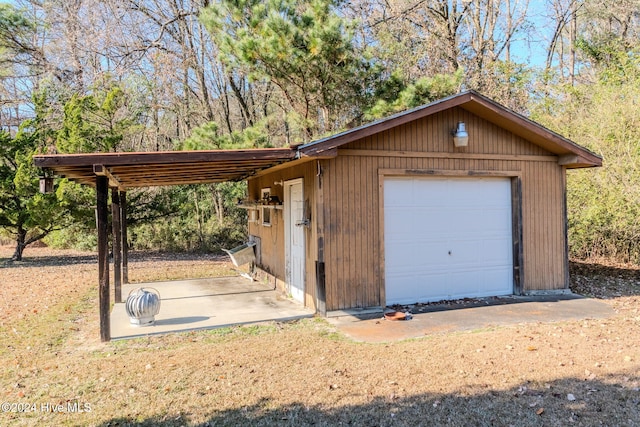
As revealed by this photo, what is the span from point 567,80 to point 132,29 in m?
14.9

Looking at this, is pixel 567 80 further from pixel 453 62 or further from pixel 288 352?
pixel 288 352

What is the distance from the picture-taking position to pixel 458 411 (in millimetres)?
3363

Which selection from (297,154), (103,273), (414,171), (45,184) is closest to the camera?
(103,273)

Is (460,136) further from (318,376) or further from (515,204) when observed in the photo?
(318,376)

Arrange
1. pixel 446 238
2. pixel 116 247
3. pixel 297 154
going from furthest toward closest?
pixel 116 247, pixel 446 238, pixel 297 154

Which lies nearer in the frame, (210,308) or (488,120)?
(210,308)

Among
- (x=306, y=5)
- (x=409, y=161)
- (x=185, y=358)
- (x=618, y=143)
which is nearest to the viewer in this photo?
(x=185, y=358)

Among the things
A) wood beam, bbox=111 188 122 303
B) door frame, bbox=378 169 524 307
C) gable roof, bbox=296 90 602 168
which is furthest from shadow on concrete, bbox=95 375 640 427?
wood beam, bbox=111 188 122 303

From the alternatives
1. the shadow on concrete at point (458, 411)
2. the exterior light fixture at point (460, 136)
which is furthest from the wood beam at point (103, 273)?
the exterior light fixture at point (460, 136)

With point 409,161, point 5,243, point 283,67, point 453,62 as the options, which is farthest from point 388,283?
point 5,243

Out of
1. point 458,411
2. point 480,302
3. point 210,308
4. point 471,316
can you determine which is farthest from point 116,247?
point 458,411

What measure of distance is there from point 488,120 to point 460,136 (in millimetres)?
804

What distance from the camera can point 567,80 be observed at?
15688mm

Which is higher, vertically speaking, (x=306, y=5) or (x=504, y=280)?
(x=306, y=5)
